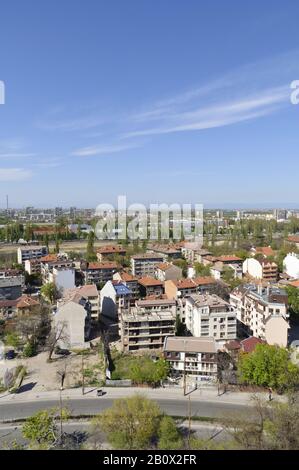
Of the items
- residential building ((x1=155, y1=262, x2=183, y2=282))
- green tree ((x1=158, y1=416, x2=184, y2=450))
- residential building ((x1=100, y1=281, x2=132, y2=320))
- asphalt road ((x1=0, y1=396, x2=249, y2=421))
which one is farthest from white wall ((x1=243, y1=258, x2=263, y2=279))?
green tree ((x1=158, y1=416, x2=184, y2=450))

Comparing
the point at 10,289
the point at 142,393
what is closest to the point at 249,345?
the point at 142,393

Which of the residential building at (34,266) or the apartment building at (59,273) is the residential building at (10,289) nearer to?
the apartment building at (59,273)

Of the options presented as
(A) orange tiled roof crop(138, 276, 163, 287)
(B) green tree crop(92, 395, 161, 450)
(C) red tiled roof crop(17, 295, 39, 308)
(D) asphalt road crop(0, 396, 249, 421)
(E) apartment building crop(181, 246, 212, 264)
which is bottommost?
(D) asphalt road crop(0, 396, 249, 421)

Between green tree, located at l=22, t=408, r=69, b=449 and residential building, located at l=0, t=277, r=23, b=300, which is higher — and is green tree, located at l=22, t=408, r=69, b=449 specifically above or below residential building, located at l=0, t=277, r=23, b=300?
below

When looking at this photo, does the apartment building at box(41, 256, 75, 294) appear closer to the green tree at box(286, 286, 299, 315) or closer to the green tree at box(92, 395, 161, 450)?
the green tree at box(286, 286, 299, 315)

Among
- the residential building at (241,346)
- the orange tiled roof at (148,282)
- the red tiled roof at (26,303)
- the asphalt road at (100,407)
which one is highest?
the orange tiled roof at (148,282)

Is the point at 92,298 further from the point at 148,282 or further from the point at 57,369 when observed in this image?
the point at 57,369

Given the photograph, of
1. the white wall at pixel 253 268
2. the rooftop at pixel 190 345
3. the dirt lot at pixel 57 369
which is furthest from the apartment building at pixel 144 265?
the rooftop at pixel 190 345
